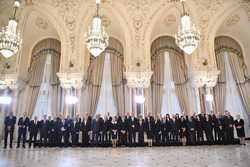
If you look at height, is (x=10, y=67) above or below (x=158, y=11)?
below

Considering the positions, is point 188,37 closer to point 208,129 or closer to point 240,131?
point 208,129

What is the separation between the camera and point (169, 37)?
43.3 ft

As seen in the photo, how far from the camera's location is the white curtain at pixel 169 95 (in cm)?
1155

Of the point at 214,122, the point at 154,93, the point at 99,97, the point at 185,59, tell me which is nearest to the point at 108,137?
the point at 99,97

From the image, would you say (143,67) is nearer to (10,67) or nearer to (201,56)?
(201,56)

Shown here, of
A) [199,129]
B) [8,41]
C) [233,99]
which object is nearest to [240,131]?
[199,129]

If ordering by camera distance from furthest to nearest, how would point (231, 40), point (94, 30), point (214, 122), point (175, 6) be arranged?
point (231, 40) → point (175, 6) → point (214, 122) → point (94, 30)

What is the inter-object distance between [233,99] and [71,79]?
8947 mm

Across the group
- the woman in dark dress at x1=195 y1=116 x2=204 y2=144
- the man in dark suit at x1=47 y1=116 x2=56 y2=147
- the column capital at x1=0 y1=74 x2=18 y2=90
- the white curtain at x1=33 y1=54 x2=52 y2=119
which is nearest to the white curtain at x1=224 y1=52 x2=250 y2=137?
the woman in dark dress at x1=195 y1=116 x2=204 y2=144

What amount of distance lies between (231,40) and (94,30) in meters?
9.32

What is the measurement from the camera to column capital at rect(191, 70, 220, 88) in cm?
1045

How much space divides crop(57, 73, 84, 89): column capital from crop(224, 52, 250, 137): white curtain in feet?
26.8

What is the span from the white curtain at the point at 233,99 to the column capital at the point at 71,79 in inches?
322

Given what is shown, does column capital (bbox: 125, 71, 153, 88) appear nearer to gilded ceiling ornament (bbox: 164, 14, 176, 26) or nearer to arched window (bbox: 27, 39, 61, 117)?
gilded ceiling ornament (bbox: 164, 14, 176, 26)
